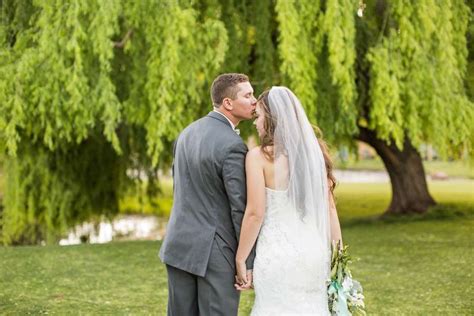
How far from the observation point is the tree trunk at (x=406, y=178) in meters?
15.1

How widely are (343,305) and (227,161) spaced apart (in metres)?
0.99

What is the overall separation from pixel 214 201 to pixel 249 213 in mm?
196

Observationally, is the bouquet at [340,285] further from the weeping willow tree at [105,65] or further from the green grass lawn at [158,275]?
the weeping willow tree at [105,65]

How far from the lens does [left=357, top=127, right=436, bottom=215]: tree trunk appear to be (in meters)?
15.1

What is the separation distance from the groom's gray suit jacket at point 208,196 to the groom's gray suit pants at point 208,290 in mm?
40

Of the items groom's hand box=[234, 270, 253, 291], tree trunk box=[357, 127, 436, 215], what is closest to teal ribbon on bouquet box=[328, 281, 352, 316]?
groom's hand box=[234, 270, 253, 291]

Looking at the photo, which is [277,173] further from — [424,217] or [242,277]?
[424,217]

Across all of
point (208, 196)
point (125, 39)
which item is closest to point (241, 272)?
point (208, 196)

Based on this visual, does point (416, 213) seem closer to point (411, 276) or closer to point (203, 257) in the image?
point (411, 276)

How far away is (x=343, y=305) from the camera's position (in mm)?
4277

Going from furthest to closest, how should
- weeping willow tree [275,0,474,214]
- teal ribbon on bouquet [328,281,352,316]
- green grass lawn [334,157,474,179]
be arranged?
green grass lawn [334,157,474,179], weeping willow tree [275,0,474,214], teal ribbon on bouquet [328,281,352,316]

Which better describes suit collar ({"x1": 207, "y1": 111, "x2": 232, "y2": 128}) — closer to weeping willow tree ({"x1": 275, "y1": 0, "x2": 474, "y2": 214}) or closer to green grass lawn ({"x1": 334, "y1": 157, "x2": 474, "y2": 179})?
weeping willow tree ({"x1": 275, "y1": 0, "x2": 474, "y2": 214})

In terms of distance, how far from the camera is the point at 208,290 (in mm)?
4152

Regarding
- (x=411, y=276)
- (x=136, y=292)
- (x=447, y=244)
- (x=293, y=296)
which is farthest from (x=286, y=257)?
(x=447, y=244)
